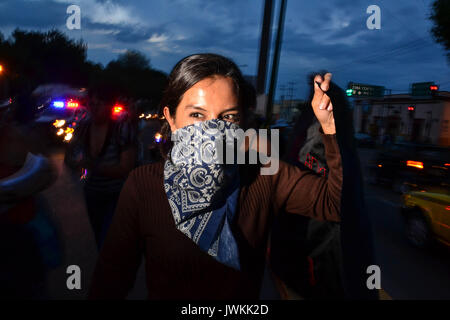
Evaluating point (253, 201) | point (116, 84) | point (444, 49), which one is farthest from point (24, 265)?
point (444, 49)

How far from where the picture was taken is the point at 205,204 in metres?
1.39

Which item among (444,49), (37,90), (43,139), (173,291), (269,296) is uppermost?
(444,49)

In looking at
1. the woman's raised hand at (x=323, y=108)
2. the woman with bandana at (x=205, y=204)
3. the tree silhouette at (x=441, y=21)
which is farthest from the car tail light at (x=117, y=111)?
the tree silhouette at (x=441, y=21)

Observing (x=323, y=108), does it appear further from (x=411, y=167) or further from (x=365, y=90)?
(x=411, y=167)

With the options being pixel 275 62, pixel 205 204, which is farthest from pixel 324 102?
pixel 275 62

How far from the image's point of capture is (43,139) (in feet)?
6.23

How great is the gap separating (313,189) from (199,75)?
2.33 ft

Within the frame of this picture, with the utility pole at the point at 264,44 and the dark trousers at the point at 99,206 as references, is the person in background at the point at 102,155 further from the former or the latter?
the utility pole at the point at 264,44

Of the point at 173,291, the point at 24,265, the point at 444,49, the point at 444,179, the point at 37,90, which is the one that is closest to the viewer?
the point at 173,291

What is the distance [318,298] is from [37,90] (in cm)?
218

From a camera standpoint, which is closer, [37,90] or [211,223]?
[211,223]

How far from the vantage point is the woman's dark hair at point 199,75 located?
4.87 feet

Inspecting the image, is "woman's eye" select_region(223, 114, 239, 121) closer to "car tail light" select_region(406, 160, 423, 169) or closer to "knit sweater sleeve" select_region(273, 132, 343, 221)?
"knit sweater sleeve" select_region(273, 132, 343, 221)

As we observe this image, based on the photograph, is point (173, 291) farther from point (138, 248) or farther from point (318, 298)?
point (318, 298)
